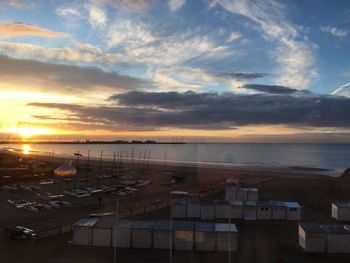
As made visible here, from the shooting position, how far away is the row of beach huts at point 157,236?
2666 centimetres

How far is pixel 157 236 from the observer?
27.1m

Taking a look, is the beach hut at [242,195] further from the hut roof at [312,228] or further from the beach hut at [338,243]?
the beach hut at [338,243]

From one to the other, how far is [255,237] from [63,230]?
51.3 feet

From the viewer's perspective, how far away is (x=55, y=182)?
63781 millimetres

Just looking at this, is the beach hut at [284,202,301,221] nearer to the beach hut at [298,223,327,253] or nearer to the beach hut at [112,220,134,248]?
the beach hut at [298,223,327,253]

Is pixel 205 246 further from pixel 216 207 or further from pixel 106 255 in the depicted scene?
pixel 216 207

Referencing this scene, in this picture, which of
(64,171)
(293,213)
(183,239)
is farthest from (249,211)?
(64,171)

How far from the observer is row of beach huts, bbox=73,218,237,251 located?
26.7 m

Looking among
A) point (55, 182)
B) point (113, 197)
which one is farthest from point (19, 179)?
point (113, 197)

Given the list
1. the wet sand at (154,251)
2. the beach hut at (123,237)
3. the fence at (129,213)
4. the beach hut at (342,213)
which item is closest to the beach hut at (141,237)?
the beach hut at (123,237)

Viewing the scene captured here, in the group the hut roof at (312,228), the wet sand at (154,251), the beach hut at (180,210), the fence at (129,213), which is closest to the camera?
the wet sand at (154,251)

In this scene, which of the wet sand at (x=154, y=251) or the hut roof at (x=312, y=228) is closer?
the wet sand at (x=154, y=251)

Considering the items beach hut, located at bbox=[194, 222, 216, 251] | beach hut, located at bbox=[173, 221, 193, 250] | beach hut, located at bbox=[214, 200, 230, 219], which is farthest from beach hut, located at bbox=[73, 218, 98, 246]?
beach hut, located at bbox=[214, 200, 230, 219]

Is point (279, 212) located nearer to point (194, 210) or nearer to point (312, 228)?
point (194, 210)
